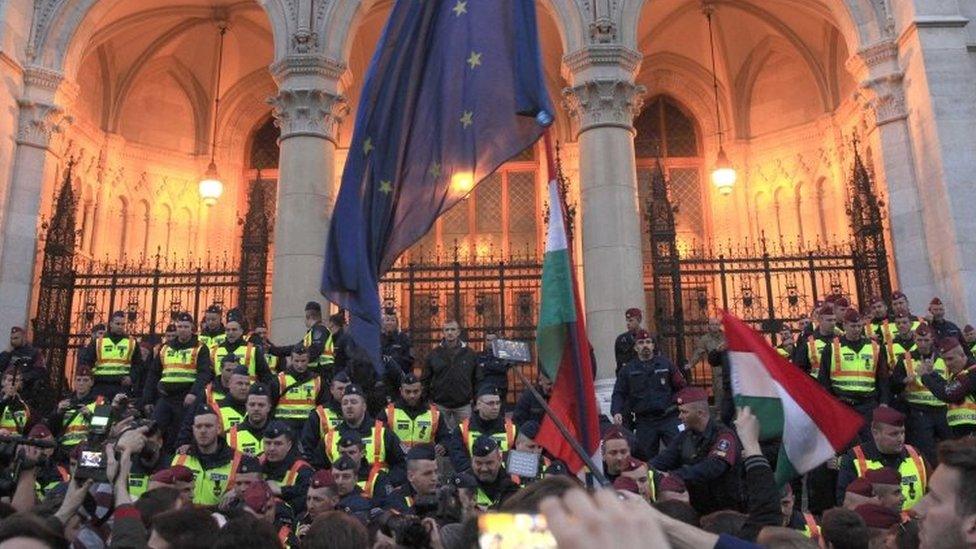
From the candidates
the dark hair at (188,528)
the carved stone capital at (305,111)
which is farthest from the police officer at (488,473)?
the carved stone capital at (305,111)

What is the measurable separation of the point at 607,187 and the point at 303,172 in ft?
19.3

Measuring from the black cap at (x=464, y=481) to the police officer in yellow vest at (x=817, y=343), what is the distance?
5524 millimetres

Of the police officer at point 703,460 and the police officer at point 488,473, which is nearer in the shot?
the police officer at point 703,460

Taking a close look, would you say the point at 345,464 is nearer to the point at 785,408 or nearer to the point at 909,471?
the point at 785,408

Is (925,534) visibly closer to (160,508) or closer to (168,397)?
(160,508)

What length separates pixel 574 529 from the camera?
4.77 ft

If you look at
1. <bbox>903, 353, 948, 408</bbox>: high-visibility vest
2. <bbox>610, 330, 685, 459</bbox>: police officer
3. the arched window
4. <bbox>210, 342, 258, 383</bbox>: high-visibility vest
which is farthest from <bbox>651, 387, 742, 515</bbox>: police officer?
the arched window

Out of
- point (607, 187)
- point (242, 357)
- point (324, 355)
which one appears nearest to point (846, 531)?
point (242, 357)

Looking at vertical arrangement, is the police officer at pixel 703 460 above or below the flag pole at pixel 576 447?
below

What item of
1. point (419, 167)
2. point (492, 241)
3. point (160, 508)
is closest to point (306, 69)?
point (492, 241)

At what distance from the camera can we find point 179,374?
38.5ft

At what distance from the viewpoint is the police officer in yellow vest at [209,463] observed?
27.4 ft

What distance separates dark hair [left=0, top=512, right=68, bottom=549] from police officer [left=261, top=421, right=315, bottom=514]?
16.5ft

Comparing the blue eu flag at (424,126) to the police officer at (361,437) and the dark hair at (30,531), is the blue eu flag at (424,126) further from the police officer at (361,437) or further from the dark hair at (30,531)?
the police officer at (361,437)
